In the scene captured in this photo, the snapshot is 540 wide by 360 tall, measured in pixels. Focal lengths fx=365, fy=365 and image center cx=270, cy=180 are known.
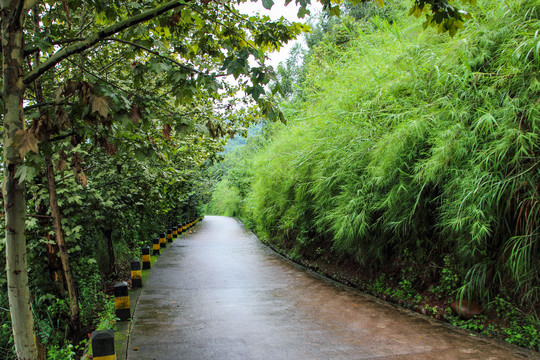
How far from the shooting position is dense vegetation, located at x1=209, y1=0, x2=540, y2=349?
4117mm

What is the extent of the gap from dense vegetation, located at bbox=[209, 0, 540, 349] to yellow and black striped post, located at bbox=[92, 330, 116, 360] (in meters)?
3.83

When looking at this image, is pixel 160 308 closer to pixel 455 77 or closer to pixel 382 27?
pixel 455 77

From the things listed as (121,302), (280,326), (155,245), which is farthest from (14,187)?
(155,245)

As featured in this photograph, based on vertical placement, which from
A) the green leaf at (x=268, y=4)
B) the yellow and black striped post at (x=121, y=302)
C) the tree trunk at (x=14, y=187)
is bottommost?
the yellow and black striped post at (x=121, y=302)

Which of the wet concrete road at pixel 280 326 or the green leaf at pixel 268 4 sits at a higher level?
the green leaf at pixel 268 4

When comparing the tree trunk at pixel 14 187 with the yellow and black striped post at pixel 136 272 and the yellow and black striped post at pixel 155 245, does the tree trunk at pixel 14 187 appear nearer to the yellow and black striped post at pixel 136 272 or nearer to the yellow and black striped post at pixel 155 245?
the yellow and black striped post at pixel 136 272

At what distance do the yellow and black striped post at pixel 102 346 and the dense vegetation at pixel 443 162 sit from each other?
3.83m

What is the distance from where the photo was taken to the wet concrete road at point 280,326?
391 centimetres

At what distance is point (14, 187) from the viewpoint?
2.52 m

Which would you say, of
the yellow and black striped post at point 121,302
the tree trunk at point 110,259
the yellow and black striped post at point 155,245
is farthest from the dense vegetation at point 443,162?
the yellow and black striped post at point 155,245

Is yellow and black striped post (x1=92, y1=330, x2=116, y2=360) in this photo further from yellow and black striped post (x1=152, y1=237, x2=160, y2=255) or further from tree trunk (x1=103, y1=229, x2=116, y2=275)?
yellow and black striped post (x1=152, y1=237, x2=160, y2=255)

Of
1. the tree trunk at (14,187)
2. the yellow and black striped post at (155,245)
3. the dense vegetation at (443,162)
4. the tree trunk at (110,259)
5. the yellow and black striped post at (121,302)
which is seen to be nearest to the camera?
the tree trunk at (14,187)

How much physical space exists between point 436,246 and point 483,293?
3.33 ft

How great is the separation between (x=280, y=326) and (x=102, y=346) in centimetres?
237
